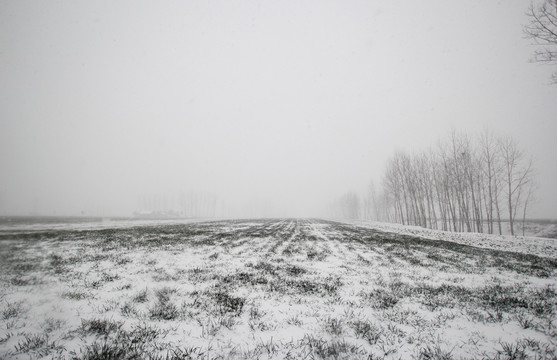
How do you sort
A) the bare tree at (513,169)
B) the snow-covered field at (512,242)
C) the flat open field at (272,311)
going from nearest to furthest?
Result: the flat open field at (272,311) → the snow-covered field at (512,242) → the bare tree at (513,169)

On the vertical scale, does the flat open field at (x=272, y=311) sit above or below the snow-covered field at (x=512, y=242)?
above

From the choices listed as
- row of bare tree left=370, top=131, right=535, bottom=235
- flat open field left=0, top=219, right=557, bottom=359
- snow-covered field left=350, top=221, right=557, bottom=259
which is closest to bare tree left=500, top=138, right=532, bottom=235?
row of bare tree left=370, top=131, right=535, bottom=235

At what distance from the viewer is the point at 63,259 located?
8836 millimetres

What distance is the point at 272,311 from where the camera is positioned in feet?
14.3

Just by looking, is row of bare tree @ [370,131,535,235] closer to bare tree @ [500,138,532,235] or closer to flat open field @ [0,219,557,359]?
bare tree @ [500,138,532,235]

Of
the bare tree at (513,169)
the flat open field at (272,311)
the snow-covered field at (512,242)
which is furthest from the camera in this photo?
the bare tree at (513,169)

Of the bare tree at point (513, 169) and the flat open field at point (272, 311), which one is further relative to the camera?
the bare tree at point (513, 169)

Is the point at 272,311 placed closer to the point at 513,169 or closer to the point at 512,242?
the point at 512,242

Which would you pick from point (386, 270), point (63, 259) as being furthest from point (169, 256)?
point (386, 270)

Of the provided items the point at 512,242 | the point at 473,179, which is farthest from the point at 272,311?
the point at 473,179

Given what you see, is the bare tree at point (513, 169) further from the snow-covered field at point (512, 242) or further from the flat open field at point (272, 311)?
the flat open field at point (272, 311)

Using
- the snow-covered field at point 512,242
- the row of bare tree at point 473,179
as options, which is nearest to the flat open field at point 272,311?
the snow-covered field at point 512,242

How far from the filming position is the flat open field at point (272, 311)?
309cm

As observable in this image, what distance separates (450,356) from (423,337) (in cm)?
46
